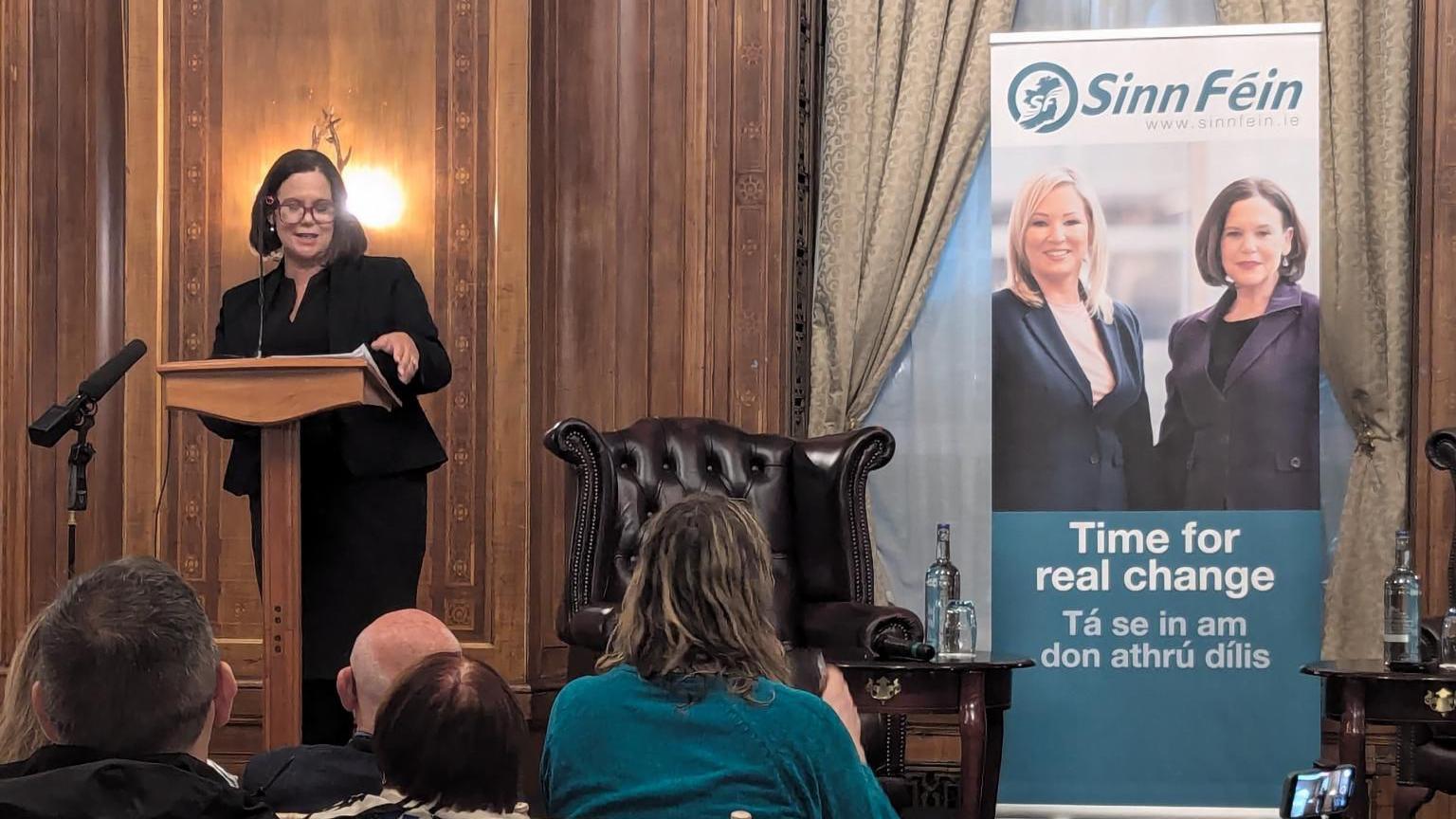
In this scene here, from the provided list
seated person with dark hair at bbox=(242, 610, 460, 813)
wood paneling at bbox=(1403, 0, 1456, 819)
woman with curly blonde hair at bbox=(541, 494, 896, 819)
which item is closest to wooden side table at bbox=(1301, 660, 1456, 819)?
wood paneling at bbox=(1403, 0, 1456, 819)

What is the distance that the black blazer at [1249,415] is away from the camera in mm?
4551

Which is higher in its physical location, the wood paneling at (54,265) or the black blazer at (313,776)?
the wood paneling at (54,265)

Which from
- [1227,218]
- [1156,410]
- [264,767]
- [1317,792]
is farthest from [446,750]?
[1227,218]

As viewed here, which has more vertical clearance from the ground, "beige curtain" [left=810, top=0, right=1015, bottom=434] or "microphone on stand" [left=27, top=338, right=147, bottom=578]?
"beige curtain" [left=810, top=0, right=1015, bottom=434]

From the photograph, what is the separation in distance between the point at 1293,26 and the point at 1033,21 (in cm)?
85

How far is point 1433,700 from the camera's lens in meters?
3.33

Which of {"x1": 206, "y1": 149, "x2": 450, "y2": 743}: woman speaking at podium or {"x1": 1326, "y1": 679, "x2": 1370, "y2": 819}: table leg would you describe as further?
{"x1": 206, "y1": 149, "x2": 450, "y2": 743}: woman speaking at podium

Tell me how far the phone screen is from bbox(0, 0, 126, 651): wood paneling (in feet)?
12.5

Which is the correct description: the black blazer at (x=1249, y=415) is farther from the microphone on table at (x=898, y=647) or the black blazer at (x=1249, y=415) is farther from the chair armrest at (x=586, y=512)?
the chair armrest at (x=586, y=512)

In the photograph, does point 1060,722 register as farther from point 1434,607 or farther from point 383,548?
point 383,548

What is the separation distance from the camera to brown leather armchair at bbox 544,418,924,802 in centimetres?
401

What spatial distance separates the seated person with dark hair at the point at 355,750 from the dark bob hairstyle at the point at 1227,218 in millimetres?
3051

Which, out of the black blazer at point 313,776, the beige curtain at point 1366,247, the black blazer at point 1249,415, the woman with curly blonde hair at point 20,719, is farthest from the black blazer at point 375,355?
the beige curtain at point 1366,247

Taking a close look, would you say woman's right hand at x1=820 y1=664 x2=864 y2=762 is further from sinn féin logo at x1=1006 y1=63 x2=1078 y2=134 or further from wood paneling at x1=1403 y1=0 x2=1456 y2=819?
wood paneling at x1=1403 y1=0 x2=1456 y2=819
